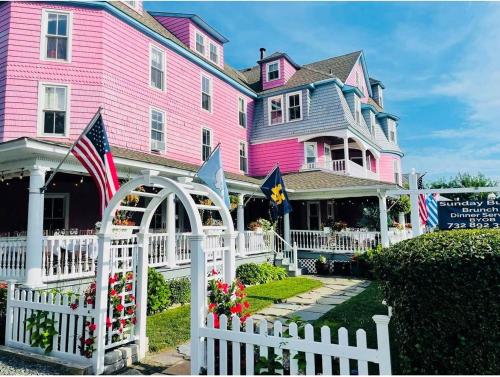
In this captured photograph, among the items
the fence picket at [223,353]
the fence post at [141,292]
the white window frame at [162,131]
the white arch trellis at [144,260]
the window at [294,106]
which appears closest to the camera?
the fence picket at [223,353]

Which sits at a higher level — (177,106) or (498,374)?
(177,106)

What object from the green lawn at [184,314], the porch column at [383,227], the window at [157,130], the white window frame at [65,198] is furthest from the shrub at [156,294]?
the porch column at [383,227]

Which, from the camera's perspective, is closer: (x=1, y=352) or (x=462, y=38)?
(x=1, y=352)

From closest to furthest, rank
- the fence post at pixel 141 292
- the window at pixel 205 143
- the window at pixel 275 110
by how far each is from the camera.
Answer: the fence post at pixel 141 292, the window at pixel 205 143, the window at pixel 275 110

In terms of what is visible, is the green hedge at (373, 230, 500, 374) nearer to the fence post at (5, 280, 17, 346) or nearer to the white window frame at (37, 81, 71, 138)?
the fence post at (5, 280, 17, 346)

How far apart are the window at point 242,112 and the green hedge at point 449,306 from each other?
54.5 ft

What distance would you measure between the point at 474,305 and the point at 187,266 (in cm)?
894

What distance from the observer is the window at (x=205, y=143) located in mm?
16844

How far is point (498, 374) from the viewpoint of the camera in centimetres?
375

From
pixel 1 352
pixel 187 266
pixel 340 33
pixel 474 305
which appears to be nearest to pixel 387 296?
pixel 474 305

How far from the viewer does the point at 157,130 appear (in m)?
14.4

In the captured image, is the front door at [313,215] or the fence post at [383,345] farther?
the front door at [313,215]

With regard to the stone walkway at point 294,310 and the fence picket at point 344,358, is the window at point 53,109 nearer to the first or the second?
the stone walkway at point 294,310

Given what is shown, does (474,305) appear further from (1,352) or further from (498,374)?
(1,352)
